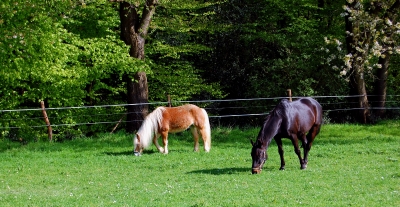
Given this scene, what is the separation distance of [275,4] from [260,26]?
132 centimetres

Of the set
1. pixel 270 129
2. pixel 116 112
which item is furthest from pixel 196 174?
pixel 116 112

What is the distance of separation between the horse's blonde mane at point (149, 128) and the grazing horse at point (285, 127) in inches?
177

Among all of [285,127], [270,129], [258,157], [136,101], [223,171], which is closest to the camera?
[258,157]

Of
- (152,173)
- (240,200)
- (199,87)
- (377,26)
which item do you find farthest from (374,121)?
(240,200)

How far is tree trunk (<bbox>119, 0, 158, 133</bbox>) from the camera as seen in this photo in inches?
842

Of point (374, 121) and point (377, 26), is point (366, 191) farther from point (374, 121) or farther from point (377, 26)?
point (374, 121)

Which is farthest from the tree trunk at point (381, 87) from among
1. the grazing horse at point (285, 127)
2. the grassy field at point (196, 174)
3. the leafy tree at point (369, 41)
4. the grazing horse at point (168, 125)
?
the grazing horse at point (285, 127)

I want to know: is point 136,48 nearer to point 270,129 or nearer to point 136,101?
point 136,101

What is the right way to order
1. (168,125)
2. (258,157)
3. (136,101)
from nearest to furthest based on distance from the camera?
(258,157) < (168,125) < (136,101)

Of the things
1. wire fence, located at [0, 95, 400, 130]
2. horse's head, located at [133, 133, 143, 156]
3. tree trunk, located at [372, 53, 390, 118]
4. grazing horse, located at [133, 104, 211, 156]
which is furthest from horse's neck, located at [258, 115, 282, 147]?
tree trunk, located at [372, 53, 390, 118]

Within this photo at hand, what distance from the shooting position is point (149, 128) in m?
16.7

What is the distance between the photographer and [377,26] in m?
20.4

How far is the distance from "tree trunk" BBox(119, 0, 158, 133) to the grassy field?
1657 mm

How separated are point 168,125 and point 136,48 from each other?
5739 mm
